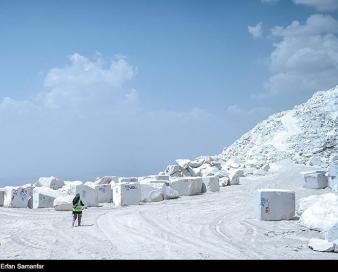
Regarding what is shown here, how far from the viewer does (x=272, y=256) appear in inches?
462

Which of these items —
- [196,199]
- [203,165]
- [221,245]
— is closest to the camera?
[221,245]

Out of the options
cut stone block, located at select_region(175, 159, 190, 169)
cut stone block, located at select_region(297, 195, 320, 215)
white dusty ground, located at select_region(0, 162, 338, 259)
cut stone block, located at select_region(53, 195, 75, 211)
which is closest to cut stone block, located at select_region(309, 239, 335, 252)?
white dusty ground, located at select_region(0, 162, 338, 259)

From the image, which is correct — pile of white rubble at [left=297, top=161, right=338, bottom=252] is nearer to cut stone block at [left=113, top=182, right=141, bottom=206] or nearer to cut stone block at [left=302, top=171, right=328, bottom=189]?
cut stone block at [left=113, top=182, right=141, bottom=206]

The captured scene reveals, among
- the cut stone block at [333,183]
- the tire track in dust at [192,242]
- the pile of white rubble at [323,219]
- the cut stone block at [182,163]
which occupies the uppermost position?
the cut stone block at [182,163]

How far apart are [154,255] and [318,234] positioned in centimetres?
596

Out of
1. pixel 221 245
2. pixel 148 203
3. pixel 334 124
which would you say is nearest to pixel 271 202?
pixel 221 245

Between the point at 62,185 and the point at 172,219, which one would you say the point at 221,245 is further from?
the point at 62,185

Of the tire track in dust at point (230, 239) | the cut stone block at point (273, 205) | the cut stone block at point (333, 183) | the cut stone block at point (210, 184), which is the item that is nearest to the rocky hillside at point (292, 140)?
the cut stone block at point (210, 184)

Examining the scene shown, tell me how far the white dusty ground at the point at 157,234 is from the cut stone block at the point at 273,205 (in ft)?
1.35

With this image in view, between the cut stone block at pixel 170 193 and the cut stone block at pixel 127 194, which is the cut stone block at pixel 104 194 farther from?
the cut stone block at pixel 170 193

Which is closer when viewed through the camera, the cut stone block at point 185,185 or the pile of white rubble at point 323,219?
the pile of white rubble at point 323,219

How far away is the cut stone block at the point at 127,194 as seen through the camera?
79.4 feet

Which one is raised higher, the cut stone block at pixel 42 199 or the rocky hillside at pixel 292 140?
the rocky hillside at pixel 292 140

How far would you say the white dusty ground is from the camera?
40.1 feet
